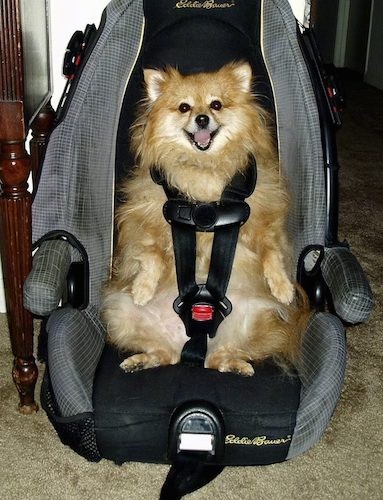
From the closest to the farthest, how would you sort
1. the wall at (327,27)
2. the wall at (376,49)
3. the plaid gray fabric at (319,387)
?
the plaid gray fabric at (319,387)
the wall at (376,49)
the wall at (327,27)

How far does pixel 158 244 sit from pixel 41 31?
766 mm

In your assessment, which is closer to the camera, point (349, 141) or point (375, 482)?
point (375, 482)

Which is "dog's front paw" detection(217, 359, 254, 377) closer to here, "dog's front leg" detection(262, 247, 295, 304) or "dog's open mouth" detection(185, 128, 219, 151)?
"dog's front leg" detection(262, 247, 295, 304)

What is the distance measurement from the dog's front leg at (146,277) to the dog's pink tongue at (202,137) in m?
0.34

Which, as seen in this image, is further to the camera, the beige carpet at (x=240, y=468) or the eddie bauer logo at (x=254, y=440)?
the beige carpet at (x=240, y=468)

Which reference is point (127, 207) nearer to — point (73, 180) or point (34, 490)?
point (73, 180)

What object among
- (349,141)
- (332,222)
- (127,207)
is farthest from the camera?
(349,141)

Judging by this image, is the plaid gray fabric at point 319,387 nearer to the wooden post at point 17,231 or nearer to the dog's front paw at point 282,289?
the dog's front paw at point 282,289

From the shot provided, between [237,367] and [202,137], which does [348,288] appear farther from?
[202,137]

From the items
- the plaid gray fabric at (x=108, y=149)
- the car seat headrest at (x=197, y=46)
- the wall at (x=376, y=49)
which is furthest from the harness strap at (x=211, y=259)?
the wall at (x=376, y=49)

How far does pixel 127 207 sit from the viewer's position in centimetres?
194

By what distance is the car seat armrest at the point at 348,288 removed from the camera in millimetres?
1587

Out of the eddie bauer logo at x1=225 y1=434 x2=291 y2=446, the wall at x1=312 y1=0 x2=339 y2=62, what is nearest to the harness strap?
the eddie bauer logo at x1=225 y1=434 x2=291 y2=446

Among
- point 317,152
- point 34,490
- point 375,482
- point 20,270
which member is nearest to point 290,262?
point 317,152
